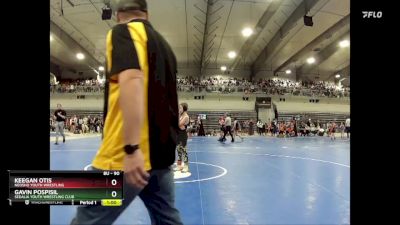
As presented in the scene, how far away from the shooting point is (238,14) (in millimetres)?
15516

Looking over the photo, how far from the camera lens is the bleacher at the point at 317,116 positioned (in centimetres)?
2373

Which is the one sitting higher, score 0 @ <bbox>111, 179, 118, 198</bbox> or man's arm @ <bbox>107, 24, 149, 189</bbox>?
man's arm @ <bbox>107, 24, 149, 189</bbox>

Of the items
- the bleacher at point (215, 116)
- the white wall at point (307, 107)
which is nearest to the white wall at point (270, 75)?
the white wall at point (307, 107)

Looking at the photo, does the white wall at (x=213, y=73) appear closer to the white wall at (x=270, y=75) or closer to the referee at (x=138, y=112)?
the white wall at (x=270, y=75)

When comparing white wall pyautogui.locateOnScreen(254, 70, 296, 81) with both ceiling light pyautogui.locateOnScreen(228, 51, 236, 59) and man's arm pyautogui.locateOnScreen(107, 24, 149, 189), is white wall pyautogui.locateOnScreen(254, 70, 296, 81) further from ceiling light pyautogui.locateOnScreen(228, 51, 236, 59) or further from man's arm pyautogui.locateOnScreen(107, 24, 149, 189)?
man's arm pyautogui.locateOnScreen(107, 24, 149, 189)

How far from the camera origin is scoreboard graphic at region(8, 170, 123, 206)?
1.50 metres

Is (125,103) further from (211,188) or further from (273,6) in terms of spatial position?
(273,6)

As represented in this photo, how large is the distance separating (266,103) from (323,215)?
76.3 feet

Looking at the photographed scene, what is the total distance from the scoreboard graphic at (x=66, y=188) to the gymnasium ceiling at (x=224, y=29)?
8.02m

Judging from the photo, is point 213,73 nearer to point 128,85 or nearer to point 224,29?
point 224,29

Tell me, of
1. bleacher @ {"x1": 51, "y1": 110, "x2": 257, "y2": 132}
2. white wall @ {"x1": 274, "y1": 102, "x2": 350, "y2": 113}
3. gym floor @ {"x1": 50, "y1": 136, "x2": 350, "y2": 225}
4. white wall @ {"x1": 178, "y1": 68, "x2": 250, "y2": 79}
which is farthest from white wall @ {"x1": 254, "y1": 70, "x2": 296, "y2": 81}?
gym floor @ {"x1": 50, "y1": 136, "x2": 350, "y2": 225}

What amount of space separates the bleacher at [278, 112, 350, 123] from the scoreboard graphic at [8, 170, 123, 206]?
24.0 meters
